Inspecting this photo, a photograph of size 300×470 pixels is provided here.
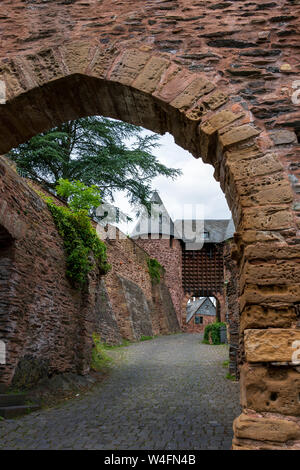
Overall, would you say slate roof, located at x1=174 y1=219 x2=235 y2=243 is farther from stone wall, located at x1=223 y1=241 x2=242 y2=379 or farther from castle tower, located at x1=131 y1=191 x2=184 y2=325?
stone wall, located at x1=223 y1=241 x2=242 y2=379

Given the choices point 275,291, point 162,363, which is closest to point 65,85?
point 275,291

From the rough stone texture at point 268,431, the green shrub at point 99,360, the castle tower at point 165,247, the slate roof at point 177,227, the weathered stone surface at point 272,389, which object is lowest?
the green shrub at point 99,360

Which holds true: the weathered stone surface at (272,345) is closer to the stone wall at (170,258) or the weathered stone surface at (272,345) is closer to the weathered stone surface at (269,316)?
the weathered stone surface at (269,316)

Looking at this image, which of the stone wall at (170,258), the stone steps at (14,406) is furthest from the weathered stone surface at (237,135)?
the stone wall at (170,258)

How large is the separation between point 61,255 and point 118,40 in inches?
202

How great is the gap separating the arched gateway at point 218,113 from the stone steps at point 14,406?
3650 millimetres

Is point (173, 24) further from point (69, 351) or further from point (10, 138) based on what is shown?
point (69, 351)

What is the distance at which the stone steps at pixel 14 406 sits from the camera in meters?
5.23

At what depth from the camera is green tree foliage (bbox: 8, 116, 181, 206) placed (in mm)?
15195

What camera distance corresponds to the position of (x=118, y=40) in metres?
3.61

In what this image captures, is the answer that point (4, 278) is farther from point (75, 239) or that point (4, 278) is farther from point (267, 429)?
point (267, 429)

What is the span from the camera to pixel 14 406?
546cm

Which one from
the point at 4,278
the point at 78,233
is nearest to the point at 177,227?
the point at 78,233

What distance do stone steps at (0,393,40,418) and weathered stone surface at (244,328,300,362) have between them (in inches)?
161
